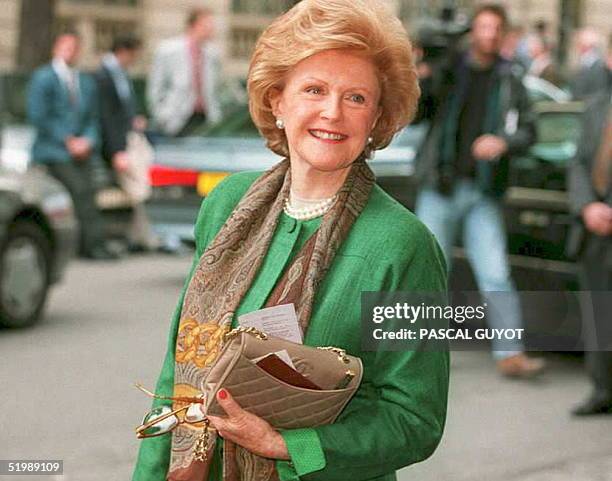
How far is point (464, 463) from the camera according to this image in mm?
6250

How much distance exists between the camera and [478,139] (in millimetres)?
8133

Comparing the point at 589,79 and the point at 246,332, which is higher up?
the point at 246,332

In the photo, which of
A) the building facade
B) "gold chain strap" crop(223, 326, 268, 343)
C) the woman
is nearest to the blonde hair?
the woman

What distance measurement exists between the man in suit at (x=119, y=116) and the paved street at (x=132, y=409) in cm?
345

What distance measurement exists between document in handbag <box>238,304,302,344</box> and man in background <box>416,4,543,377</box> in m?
5.54

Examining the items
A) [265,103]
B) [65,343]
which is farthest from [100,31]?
[265,103]

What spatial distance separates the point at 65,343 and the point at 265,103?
6.41m

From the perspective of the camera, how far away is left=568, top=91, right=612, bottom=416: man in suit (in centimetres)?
718

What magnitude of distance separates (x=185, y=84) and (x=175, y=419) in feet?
35.9

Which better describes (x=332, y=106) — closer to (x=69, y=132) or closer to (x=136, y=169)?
(x=69, y=132)

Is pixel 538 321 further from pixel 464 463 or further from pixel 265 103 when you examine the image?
pixel 265 103

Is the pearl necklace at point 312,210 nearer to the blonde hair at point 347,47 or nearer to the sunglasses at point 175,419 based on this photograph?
the blonde hair at point 347,47

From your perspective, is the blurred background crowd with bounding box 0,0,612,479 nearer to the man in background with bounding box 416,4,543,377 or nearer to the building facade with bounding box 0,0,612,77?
the man in background with bounding box 416,4,543,377

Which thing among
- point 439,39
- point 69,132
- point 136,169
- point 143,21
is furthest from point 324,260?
point 143,21
